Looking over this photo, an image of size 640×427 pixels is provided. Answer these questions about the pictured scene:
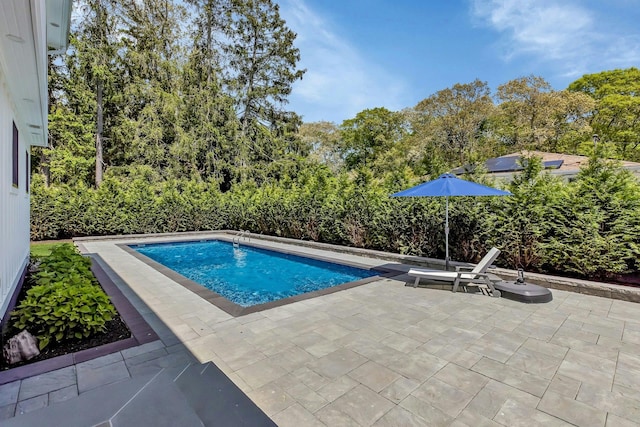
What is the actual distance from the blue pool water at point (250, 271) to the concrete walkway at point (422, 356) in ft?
8.19

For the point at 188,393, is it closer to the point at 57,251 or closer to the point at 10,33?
the point at 10,33

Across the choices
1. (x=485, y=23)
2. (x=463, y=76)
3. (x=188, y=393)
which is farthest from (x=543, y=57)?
(x=188, y=393)

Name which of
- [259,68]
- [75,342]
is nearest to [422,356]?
[75,342]

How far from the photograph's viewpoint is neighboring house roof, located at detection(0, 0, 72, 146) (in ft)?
8.14

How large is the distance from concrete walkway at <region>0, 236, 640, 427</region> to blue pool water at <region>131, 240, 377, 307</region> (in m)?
2.50

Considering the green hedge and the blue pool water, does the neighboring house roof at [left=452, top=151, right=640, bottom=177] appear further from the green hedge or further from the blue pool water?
the blue pool water

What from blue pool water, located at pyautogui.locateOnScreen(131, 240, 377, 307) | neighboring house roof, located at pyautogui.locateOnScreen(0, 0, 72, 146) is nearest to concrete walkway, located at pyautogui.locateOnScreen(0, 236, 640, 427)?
blue pool water, located at pyautogui.locateOnScreen(131, 240, 377, 307)

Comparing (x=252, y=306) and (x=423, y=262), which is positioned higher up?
(x=423, y=262)

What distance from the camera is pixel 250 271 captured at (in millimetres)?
9992

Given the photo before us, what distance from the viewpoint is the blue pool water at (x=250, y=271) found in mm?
7930

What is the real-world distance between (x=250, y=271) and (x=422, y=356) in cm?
730

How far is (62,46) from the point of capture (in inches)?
197

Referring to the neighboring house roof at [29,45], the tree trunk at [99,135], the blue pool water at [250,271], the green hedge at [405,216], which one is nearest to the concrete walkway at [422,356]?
the green hedge at [405,216]

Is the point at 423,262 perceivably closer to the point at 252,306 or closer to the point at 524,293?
the point at 524,293
